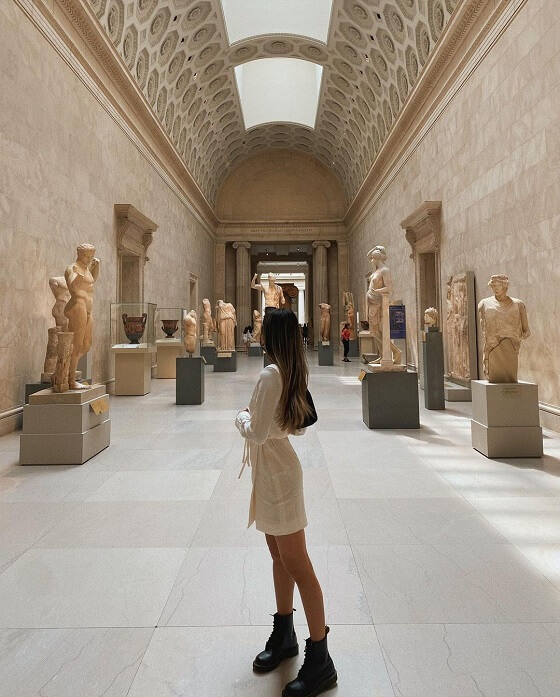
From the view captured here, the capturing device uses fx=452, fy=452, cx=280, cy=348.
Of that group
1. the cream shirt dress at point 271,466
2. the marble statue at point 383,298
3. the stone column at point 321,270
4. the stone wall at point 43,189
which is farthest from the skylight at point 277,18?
the cream shirt dress at point 271,466

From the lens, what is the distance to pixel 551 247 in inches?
273

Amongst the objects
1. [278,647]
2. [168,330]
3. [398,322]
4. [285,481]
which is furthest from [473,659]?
[168,330]

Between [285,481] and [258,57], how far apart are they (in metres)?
21.6

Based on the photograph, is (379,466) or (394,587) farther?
(379,466)

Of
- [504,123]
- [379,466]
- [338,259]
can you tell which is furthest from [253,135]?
[379,466]

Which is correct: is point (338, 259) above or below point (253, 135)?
below

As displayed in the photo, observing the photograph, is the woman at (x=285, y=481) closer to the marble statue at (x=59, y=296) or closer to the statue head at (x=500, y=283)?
the statue head at (x=500, y=283)

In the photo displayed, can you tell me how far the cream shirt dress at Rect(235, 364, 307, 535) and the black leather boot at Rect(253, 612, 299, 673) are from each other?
0.46 m

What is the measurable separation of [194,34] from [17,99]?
401 inches

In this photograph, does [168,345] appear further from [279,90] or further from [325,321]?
[279,90]

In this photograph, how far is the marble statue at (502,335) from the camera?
5512mm

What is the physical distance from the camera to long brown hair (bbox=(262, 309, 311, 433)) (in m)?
1.91

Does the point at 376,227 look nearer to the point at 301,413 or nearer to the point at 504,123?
the point at 504,123

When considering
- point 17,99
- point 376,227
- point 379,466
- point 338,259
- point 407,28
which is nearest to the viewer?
point 379,466
